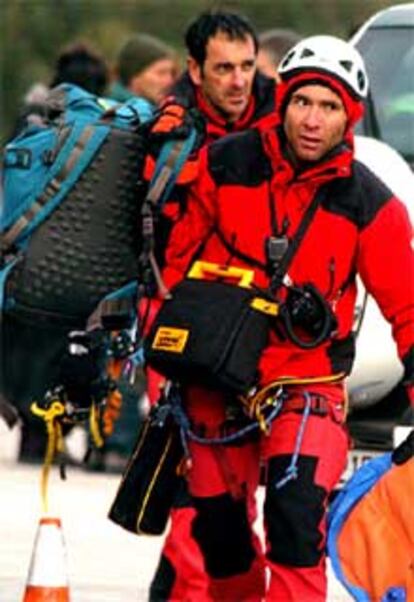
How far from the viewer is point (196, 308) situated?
894cm

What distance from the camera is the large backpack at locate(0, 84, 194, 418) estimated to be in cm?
972

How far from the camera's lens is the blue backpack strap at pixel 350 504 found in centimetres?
907

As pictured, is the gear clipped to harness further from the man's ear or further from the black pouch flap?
the man's ear

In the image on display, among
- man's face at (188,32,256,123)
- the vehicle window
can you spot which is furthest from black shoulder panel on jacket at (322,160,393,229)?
the vehicle window

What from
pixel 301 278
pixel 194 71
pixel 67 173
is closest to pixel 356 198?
pixel 301 278

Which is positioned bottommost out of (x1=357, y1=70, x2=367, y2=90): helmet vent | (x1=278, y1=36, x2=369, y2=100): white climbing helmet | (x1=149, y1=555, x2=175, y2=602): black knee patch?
(x1=149, y1=555, x2=175, y2=602): black knee patch

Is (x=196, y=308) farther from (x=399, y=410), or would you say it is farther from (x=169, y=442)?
(x=399, y=410)

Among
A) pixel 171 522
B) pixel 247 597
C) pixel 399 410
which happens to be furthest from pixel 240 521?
pixel 399 410

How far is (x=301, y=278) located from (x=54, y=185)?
1.16 meters

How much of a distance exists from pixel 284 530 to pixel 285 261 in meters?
0.72

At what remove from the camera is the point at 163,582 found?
10133 mm

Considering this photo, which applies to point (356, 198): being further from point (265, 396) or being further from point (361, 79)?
point (265, 396)

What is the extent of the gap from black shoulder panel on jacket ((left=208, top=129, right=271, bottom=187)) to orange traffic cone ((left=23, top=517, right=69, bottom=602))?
3.68ft

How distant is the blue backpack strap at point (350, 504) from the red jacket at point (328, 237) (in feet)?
1.26
